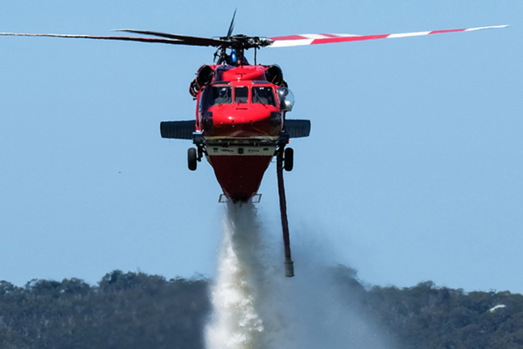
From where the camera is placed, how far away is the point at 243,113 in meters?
41.4

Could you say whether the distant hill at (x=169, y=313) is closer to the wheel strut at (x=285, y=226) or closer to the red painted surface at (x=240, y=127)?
the wheel strut at (x=285, y=226)

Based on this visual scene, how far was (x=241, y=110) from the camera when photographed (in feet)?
136

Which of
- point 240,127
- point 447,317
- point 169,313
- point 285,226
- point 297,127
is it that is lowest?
point 447,317

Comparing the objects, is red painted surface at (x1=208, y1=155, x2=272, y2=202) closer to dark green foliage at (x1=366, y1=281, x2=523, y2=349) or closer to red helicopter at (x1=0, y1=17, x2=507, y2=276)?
red helicopter at (x1=0, y1=17, x2=507, y2=276)

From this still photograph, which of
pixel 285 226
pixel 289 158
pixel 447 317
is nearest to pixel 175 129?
pixel 289 158

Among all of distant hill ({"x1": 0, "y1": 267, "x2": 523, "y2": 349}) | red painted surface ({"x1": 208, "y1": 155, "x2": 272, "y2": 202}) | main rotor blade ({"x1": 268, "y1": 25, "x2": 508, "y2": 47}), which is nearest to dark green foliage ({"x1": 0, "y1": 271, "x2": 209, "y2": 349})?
distant hill ({"x1": 0, "y1": 267, "x2": 523, "y2": 349})

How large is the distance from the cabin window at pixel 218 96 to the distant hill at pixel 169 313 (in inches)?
628

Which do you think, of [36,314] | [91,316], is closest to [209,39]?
[91,316]

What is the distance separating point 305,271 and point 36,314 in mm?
22615

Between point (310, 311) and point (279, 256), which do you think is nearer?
point (279, 256)

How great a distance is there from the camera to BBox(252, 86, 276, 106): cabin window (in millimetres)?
42125

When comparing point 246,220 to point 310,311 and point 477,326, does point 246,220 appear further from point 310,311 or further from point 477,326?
point 477,326

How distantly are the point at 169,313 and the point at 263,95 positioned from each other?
24.2 m

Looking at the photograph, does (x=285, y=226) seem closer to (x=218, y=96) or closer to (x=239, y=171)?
(x=239, y=171)
